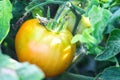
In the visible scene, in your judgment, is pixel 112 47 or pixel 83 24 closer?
pixel 112 47

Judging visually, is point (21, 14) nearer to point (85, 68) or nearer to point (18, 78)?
point (85, 68)

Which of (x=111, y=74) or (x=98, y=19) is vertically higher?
(x=98, y=19)

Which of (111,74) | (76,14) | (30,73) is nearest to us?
(30,73)

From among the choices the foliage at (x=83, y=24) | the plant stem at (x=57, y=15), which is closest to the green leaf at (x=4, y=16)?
the foliage at (x=83, y=24)

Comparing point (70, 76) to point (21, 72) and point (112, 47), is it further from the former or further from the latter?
point (21, 72)

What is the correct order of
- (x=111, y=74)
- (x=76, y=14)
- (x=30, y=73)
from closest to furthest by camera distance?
1. (x=30, y=73)
2. (x=111, y=74)
3. (x=76, y=14)

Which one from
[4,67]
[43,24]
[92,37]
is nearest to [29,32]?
[43,24]

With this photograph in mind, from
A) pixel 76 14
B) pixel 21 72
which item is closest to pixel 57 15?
pixel 76 14
